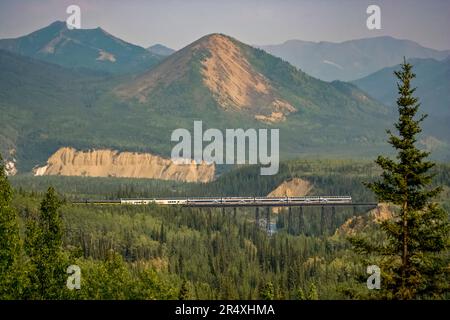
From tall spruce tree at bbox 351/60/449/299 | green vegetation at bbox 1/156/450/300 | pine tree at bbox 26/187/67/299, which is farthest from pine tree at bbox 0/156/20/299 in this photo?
green vegetation at bbox 1/156/450/300

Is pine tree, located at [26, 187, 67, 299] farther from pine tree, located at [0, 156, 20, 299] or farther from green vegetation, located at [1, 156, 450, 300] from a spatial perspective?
green vegetation, located at [1, 156, 450, 300]

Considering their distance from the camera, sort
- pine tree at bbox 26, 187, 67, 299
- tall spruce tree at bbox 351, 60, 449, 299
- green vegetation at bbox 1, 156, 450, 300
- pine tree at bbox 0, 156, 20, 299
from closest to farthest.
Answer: tall spruce tree at bbox 351, 60, 449, 299 < pine tree at bbox 0, 156, 20, 299 < pine tree at bbox 26, 187, 67, 299 < green vegetation at bbox 1, 156, 450, 300

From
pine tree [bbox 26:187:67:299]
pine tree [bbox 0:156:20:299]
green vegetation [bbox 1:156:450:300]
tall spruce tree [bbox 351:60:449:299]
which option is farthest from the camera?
green vegetation [bbox 1:156:450:300]

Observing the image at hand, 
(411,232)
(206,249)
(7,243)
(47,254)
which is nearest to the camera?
(411,232)

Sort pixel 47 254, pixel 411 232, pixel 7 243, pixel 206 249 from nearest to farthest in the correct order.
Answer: pixel 411 232
pixel 7 243
pixel 47 254
pixel 206 249

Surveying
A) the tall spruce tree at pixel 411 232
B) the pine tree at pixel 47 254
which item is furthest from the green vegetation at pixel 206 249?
the tall spruce tree at pixel 411 232

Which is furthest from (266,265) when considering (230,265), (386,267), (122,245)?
(386,267)

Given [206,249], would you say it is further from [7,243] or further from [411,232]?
[411,232]

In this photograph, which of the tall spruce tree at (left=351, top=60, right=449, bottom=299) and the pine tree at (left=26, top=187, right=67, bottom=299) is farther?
the pine tree at (left=26, top=187, right=67, bottom=299)

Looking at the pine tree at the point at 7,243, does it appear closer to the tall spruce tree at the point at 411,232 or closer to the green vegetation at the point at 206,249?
the tall spruce tree at the point at 411,232

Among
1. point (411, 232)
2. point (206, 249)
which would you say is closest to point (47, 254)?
point (411, 232)
